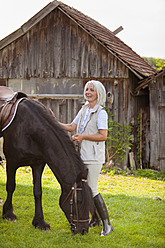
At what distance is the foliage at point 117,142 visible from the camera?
28.2 ft

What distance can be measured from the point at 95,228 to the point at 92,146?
1135mm

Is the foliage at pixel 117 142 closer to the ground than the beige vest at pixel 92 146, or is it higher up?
closer to the ground

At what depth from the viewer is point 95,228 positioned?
394 centimetres

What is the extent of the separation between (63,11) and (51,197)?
5.62 meters

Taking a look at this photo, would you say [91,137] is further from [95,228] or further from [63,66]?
[63,66]

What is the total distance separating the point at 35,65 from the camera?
8.94 m

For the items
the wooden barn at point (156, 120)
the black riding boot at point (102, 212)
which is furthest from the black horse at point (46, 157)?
the wooden barn at point (156, 120)

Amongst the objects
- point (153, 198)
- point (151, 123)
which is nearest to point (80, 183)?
point (153, 198)

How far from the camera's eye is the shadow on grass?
3496 mm

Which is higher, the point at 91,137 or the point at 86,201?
the point at 91,137

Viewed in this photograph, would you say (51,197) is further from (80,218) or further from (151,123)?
(151,123)

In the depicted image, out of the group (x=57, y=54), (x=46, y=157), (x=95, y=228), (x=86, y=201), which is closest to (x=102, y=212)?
(x=95, y=228)

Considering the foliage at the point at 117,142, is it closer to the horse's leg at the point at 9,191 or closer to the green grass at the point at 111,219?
the green grass at the point at 111,219

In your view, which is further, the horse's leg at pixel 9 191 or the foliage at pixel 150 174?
the foliage at pixel 150 174
